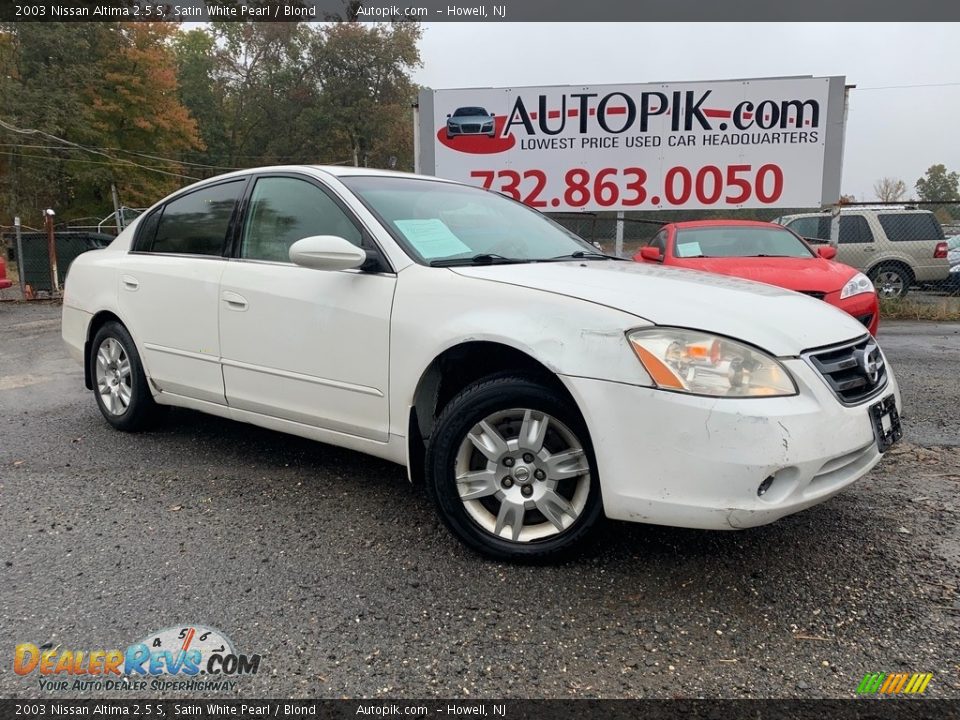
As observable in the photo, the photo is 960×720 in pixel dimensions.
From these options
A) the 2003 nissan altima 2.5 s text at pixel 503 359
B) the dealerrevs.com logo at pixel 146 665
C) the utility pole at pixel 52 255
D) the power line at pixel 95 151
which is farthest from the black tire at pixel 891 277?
the power line at pixel 95 151

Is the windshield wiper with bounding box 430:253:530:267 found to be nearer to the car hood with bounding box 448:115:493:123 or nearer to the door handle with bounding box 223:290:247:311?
the door handle with bounding box 223:290:247:311

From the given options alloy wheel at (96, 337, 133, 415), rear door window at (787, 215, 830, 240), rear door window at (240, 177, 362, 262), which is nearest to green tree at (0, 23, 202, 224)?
rear door window at (787, 215, 830, 240)

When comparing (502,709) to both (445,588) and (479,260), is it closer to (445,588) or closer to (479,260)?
(445,588)

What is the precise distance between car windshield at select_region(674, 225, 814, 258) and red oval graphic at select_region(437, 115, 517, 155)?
4.31 metres

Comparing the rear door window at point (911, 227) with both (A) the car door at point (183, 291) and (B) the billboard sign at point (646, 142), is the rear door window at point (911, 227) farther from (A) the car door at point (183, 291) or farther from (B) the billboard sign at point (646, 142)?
(A) the car door at point (183, 291)

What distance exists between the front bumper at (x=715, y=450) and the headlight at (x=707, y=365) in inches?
1.5

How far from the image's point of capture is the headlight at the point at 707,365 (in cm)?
224

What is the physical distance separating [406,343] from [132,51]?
40.2 meters

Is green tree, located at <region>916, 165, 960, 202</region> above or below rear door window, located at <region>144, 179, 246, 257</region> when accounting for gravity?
above

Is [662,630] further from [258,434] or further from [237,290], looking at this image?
[258,434]

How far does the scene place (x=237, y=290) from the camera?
11.3 feet

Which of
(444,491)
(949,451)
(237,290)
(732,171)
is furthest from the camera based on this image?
(732,171)

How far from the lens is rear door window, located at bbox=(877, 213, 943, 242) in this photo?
39.9 ft

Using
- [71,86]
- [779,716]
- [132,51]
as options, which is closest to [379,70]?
[132,51]
